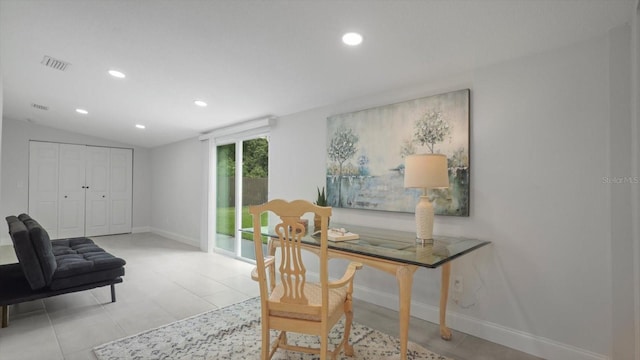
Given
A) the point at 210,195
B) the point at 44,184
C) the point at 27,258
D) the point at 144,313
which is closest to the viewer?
the point at 27,258

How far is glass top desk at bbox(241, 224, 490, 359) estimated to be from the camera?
5.91 ft

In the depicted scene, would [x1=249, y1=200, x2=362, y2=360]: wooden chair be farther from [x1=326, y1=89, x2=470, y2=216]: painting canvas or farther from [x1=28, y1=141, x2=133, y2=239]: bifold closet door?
[x1=28, y1=141, x2=133, y2=239]: bifold closet door

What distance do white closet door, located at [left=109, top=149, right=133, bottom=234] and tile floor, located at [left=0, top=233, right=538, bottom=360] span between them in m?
3.35

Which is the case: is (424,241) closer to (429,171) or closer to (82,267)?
(429,171)

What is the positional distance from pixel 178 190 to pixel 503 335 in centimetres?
621

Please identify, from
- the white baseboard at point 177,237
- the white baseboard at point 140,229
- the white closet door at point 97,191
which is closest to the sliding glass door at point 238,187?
the white baseboard at point 177,237

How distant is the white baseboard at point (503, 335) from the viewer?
1.98 meters

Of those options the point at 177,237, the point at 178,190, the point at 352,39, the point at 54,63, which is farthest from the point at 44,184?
the point at 352,39

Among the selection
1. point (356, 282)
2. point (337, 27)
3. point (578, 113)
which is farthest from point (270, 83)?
point (578, 113)

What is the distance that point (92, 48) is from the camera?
2711 mm

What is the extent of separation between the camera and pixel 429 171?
2.19 metres

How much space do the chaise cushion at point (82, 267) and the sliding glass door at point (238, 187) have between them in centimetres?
172

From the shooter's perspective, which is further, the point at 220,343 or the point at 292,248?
the point at 220,343

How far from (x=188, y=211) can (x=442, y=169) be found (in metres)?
5.38
